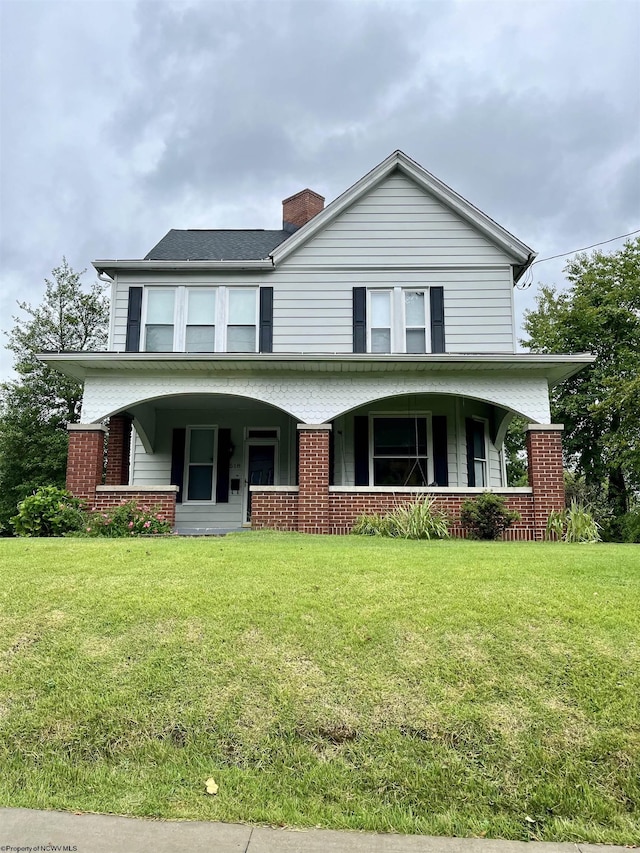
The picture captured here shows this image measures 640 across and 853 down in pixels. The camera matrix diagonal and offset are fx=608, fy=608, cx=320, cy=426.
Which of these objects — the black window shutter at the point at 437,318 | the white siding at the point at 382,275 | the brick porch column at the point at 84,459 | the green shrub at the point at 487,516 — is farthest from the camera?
the white siding at the point at 382,275

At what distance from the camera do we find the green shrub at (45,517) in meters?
10.7

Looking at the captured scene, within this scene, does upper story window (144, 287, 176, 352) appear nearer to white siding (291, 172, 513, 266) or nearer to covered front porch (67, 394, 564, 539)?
covered front porch (67, 394, 564, 539)

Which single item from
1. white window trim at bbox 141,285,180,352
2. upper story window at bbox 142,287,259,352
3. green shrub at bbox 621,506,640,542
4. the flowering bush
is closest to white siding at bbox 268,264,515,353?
upper story window at bbox 142,287,259,352

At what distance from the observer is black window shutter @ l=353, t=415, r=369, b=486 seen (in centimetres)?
1378

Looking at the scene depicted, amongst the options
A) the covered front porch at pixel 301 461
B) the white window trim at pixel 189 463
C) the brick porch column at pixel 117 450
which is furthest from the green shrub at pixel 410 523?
the brick porch column at pixel 117 450

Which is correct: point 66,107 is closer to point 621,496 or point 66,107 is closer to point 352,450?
point 352,450

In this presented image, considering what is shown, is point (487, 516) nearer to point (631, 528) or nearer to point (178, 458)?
point (178, 458)

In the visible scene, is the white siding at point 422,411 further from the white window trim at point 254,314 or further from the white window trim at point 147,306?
the white window trim at point 147,306

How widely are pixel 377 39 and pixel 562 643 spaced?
52.2 ft

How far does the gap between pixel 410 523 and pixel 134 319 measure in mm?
7952

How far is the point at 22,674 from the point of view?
4.14 meters

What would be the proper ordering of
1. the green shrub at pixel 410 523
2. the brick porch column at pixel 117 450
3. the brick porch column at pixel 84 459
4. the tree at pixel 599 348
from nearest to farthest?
the green shrub at pixel 410 523
the brick porch column at pixel 84 459
the brick porch column at pixel 117 450
the tree at pixel 599 348

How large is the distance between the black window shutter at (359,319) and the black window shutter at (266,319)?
6.37ft

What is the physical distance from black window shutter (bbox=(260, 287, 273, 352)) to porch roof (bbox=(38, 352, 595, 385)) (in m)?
1.99
